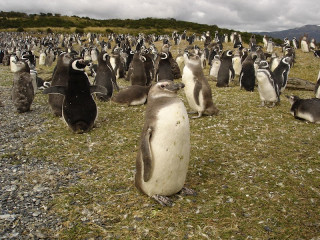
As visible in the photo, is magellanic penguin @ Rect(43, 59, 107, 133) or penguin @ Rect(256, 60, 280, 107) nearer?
magellanic penguin @ Rect(43, 59, 107, 133)

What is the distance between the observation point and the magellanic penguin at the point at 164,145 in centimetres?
414

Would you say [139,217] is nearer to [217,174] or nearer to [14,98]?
[217,174]

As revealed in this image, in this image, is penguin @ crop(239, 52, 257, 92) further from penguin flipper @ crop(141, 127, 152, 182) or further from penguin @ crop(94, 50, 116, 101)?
penguin flipper @ crop(141, 127, 152, 182)

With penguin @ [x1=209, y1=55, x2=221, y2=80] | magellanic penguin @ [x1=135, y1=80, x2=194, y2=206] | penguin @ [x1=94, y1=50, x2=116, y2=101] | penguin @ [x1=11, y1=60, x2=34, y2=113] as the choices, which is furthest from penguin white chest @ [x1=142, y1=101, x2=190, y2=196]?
penguin @ [x1=209, y1=55, x2=221, y2=80]

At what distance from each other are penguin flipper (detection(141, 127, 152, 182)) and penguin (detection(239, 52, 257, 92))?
33.3ft

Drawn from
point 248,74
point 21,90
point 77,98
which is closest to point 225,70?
point 248,74

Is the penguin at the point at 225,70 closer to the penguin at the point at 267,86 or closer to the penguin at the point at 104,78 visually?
the penguin at the point at 267,86

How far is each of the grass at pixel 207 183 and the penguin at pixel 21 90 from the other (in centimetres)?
159

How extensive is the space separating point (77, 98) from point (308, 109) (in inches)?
252

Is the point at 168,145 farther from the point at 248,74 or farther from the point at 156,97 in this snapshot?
the point at 248,74

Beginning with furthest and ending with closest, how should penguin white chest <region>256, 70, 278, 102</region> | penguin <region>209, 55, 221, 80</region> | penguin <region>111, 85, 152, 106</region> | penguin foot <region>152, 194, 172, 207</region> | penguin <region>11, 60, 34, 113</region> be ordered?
penguin <region>209, 55, 221, 80</region>
penguin <region>111, 85, 152, 106</region>
penguin white chest <region>256, 70, 278, 102</region>
penguin <region>11, 60, 34, 113</region>
penguin foot <region>152, 194, 172, 207</region>

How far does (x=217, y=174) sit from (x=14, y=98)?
7294 mm

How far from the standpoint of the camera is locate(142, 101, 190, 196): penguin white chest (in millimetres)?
4141

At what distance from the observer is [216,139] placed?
23.4 ft
